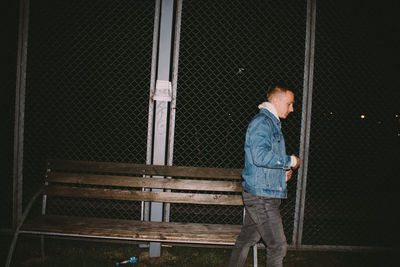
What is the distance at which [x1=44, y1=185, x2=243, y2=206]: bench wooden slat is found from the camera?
3090 millimetres

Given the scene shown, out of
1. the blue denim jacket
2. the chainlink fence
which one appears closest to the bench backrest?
the chainlink fence

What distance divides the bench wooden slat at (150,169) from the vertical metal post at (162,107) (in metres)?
0.13

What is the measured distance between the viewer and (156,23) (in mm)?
3109

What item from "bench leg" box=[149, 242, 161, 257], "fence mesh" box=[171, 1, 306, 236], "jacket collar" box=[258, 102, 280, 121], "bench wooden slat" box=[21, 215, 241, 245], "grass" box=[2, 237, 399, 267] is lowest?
"grass" box=[2, 237, 399, 267]

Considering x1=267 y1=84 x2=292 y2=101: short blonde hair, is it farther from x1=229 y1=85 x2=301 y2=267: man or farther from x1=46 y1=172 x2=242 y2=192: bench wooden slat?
x1=46 y1=172 x2=242 y2=192: bench wooden slat

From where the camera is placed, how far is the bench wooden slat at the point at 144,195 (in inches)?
122

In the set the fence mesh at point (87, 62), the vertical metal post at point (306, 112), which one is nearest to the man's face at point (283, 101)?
the vertical metal post at point (306, 112)

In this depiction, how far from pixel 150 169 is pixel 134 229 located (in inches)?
27.0

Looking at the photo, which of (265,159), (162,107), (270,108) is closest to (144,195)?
(162,107)

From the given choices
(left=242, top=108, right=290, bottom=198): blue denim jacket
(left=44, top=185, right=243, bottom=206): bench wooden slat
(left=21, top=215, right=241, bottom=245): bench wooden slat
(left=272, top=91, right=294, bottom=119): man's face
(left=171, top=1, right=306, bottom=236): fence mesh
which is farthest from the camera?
(left=171, top=1, right=306, bottom=236): fence mesh

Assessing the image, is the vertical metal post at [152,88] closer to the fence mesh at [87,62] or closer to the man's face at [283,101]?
the fence mesh at [87,62]

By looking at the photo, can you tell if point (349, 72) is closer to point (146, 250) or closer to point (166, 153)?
point (166, 153)

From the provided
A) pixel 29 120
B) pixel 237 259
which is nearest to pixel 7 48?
pixel 29 120

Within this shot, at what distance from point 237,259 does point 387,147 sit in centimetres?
950
